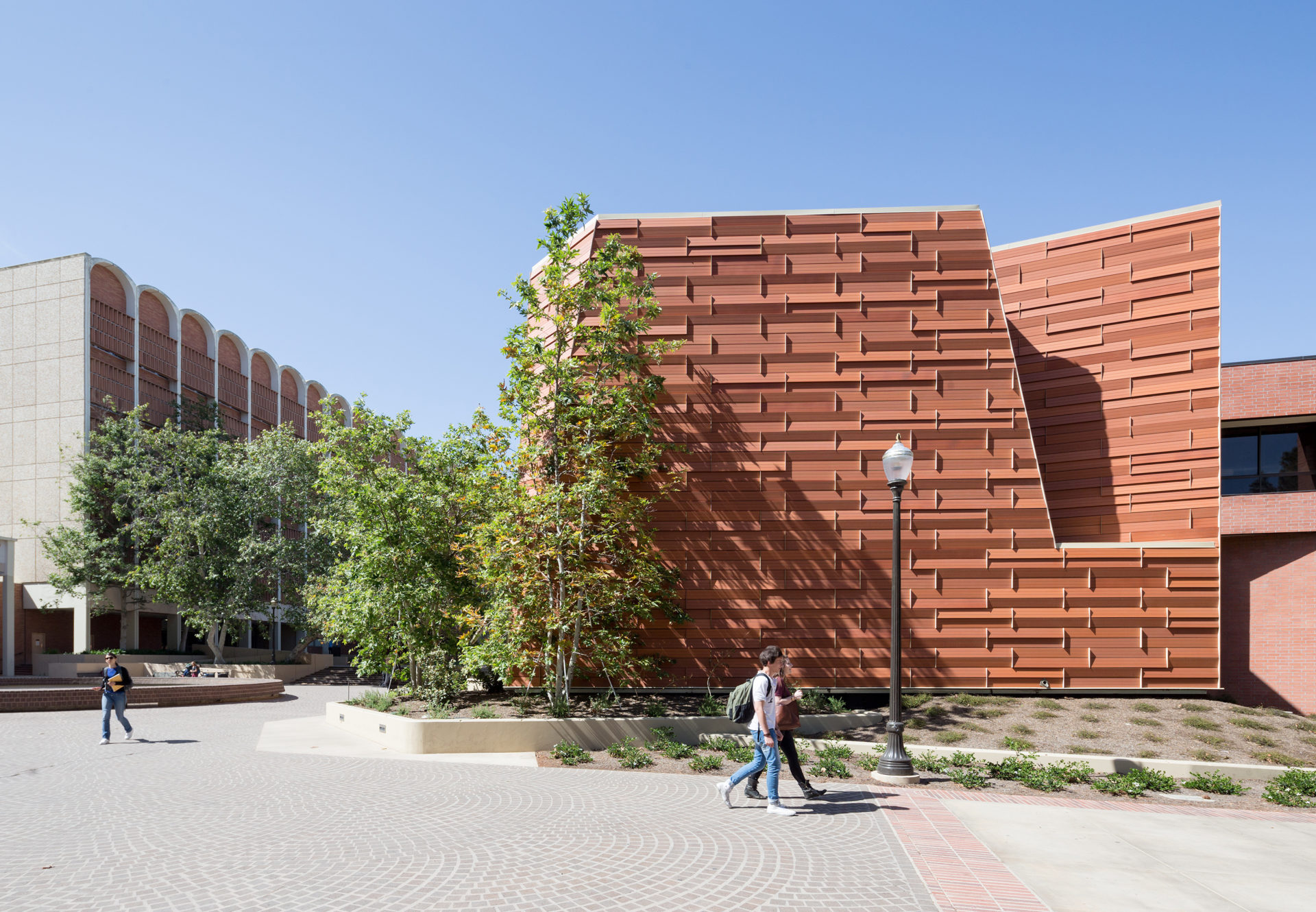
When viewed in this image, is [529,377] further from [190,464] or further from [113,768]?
[190,464]

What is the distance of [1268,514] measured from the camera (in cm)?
1758

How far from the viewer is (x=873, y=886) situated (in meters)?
6.35

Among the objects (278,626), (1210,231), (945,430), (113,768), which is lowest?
(278,626)

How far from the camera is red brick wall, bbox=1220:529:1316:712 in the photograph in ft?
54.9

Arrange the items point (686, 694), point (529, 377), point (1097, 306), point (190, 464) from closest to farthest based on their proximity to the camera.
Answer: point (529, 377), point (686, 694), point (1097, 306), point (190, 464)

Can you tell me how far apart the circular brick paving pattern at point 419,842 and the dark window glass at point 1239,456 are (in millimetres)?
14733

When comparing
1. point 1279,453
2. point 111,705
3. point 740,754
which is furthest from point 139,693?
point 1279,453

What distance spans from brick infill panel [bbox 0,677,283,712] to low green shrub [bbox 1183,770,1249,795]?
23.3 meters

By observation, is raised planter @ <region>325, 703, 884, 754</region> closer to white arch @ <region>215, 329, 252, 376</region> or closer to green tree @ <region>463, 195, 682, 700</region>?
green tree @ <region>463, 195, 682, 700</region>

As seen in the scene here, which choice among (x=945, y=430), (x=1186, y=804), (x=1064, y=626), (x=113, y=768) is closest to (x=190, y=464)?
(x=113, y=768)

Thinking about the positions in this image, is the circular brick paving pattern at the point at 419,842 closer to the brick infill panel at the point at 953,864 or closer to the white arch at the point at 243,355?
the brick infill panel at the point at 953,864

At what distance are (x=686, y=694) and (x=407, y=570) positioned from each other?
18.9 ft

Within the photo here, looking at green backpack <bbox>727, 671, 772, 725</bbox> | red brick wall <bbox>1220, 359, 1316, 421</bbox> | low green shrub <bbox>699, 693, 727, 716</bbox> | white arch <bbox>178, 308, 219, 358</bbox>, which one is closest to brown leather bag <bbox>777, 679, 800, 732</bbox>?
green backpack <bbox>727, 671, 772, 725</bbox>

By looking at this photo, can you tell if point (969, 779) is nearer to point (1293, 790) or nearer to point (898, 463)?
point (1293, 790)
